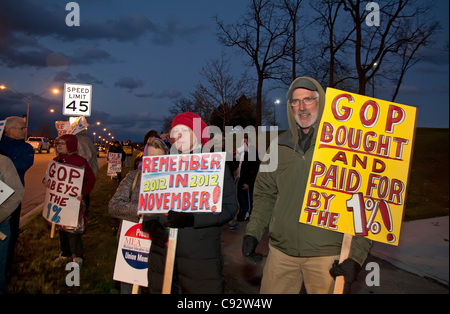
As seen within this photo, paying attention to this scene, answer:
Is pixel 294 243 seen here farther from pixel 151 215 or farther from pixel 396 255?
pixel 396 255

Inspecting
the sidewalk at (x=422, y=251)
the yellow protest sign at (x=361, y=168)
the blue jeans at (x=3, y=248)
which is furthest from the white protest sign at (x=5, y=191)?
the sidewalk at (x=422, y=251)

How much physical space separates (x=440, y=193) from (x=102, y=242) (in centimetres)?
1081

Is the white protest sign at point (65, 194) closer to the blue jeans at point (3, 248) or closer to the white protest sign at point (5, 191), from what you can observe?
the blue jeans at point (3, 248)

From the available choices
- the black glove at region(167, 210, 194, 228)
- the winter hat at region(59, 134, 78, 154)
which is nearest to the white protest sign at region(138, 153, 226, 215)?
the black glove at region(167, 210, 194, 228)

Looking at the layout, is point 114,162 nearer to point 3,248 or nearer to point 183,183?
point 3,248

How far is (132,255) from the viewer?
360 centimetres

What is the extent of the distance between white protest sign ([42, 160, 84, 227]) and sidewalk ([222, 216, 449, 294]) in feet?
8.74

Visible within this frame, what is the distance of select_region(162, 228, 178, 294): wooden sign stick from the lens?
2.69 metres

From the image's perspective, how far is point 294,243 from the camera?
8.37ft

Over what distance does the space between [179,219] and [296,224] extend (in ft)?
3.20

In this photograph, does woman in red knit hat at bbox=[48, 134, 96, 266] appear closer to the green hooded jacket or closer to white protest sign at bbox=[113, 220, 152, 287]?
white protest sign at bbox=[113, 220, 152, 287]

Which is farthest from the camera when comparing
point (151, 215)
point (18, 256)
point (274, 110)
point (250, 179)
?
point (274, 110)

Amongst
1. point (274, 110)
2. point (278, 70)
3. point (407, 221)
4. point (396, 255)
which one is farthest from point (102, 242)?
point (274, 110)

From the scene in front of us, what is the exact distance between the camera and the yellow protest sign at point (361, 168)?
2488mm
